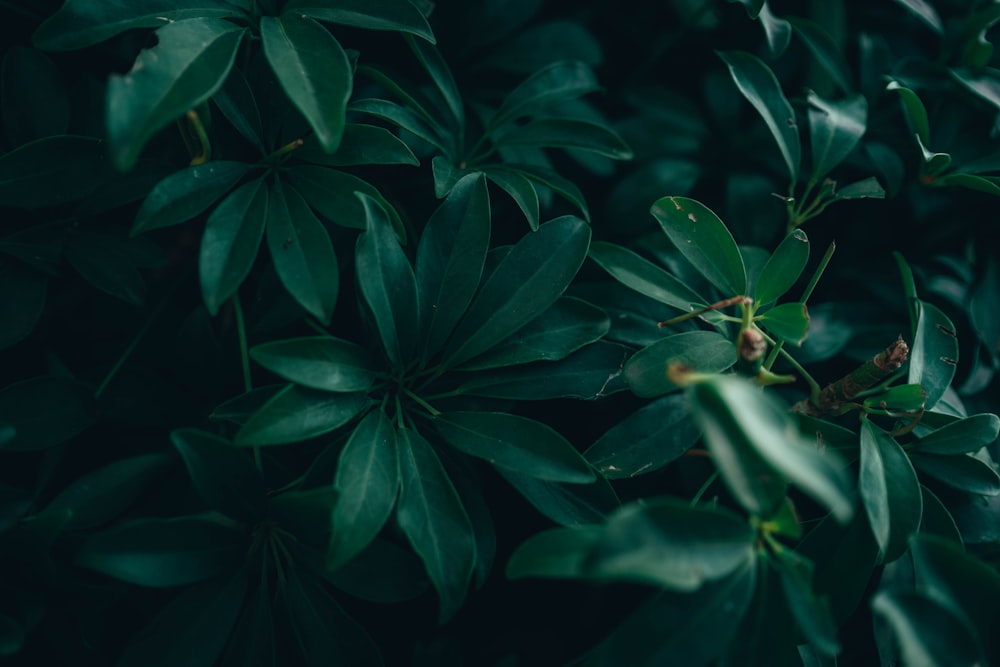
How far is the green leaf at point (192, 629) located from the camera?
0.64m

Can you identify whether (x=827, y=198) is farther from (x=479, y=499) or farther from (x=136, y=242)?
(x=136, y=242)

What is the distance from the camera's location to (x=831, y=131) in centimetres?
83

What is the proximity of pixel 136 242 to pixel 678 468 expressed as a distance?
667mm

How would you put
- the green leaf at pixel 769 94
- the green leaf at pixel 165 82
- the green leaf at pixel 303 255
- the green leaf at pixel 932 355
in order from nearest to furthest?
1. the green leaf at pixel 165 82
2. the green leaf at pixel 303 255
3. the green leaf at pixel 932 355
4. the green leaf at pixel 769 94

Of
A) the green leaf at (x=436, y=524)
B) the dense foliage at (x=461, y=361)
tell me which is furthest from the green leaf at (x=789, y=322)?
the green leaf at (x=436, y=524)

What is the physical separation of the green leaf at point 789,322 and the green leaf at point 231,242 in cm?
46

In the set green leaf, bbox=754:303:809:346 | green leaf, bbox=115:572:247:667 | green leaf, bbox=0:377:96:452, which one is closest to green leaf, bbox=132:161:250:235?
green leaf, bbox=0:377:96:452

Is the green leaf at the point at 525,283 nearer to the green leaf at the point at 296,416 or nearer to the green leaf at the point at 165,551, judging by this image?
the green leaf at the point at 296,416

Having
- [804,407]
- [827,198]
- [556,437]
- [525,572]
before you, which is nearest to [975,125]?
[827,198]

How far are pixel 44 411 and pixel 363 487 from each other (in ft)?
1.25

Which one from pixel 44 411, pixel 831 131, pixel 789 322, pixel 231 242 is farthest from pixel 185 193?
pixel 831 131

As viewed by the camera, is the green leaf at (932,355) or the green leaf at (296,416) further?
the green leaf at (932,355)

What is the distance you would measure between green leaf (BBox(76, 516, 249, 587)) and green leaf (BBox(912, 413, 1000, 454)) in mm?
669

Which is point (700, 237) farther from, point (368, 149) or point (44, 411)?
point (44, 411)
